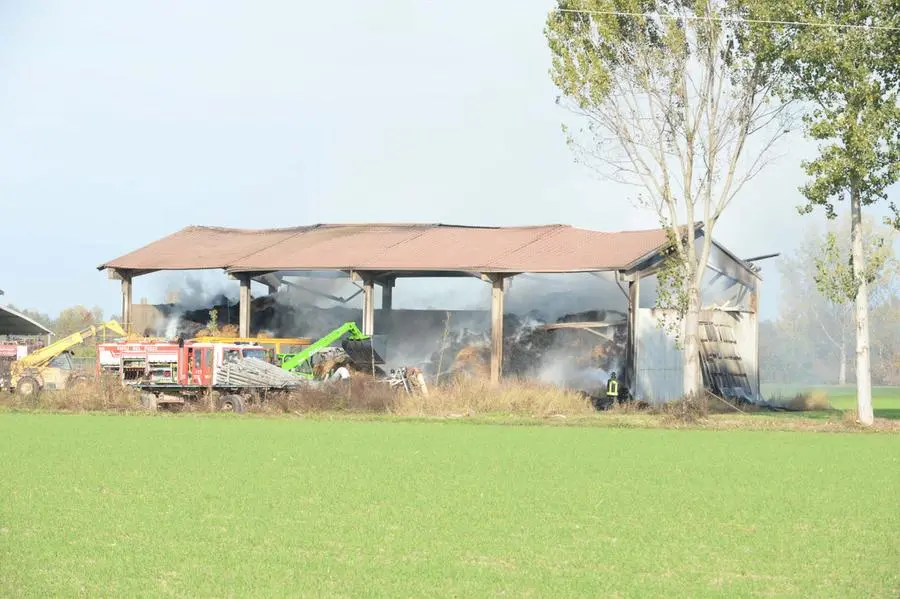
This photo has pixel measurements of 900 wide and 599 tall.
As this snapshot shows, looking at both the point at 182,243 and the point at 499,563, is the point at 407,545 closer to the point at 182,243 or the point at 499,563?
the point at 499,563

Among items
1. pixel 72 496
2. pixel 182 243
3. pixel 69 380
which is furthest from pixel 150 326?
pixel 72 496

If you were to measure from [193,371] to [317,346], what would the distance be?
3.75 m

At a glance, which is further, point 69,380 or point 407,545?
point 69,380

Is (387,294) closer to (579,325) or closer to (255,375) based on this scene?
(579,325)

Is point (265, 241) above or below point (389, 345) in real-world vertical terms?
above

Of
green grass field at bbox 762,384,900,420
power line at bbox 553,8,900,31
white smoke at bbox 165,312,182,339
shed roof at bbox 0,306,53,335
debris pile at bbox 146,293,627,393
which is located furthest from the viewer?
shed roof at bbox 0,306,53,335

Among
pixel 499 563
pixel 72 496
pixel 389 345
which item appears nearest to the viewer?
pixel 499 563

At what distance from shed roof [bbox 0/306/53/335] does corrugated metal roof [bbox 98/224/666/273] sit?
5.74m

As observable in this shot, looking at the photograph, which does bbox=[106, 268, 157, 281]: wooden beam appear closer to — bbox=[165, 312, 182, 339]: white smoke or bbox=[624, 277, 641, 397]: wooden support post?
bbox=[165, 312, 182, 339]: white smoke

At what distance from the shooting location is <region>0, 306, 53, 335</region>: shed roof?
50984mm

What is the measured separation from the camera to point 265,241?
4897 centimetres

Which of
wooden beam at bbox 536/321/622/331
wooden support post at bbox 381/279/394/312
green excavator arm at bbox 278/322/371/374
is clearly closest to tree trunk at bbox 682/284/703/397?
wooden beam at bbox 536/321/622/331

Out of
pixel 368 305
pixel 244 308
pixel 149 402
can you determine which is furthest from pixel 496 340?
pixel 149 402

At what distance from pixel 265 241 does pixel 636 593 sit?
40.1 metres
